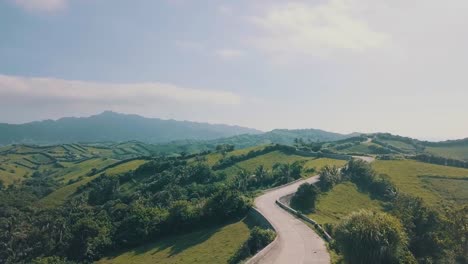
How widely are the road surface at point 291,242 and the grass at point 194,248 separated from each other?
6.04 meters

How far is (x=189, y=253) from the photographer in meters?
69.6

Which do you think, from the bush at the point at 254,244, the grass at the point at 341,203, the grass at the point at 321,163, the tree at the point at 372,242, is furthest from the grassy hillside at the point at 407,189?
the tree at the point at 372,242

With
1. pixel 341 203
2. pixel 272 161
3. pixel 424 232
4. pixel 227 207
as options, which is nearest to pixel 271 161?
pixel 272 161

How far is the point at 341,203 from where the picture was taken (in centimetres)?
9481

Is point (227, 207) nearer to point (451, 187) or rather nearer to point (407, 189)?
point (407, 189)

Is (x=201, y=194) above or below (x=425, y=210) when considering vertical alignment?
below

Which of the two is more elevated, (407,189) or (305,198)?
(407,189)

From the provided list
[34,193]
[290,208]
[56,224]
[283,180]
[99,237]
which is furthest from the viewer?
[34,193]

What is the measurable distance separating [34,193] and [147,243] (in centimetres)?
12347

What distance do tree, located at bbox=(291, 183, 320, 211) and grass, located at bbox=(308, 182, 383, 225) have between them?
1866mm

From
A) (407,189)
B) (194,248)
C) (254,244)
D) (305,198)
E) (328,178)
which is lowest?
(194,248)

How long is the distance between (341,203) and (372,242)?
54.0 m

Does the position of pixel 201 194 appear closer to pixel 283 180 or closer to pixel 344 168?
pixel 283 180

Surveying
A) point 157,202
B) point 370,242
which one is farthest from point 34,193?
point 370,242
